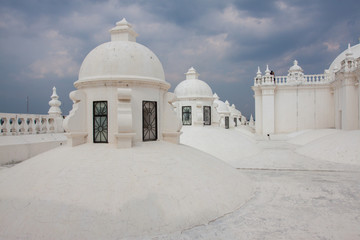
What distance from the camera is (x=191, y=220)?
584 centimetres

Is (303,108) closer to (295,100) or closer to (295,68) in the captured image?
(295,100)

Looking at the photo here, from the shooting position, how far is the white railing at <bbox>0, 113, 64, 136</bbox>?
39.3 ft

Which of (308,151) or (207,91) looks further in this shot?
(207,91)

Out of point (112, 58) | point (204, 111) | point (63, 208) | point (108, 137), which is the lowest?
point (63, 208)

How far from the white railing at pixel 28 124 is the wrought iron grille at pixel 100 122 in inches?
259

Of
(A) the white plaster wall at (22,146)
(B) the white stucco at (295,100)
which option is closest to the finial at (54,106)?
(A) the white plaster wall at (22,146)

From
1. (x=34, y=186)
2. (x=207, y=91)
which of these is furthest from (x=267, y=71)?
(x=34, y=186)

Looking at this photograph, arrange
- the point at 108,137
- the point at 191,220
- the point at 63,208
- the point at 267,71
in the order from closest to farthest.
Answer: the point at 63,208 < the point at 191,220 < the point at 108,137 < the point at 267,71

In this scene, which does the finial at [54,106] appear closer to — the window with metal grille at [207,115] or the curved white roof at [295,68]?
the window with metal grille at [207,115]

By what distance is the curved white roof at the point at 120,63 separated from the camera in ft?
26.8

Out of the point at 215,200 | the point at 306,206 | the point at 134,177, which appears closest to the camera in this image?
the point at 134,177

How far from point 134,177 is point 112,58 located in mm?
4123

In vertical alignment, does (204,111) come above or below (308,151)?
above

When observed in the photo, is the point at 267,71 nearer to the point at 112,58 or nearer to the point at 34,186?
the point at 112,58
